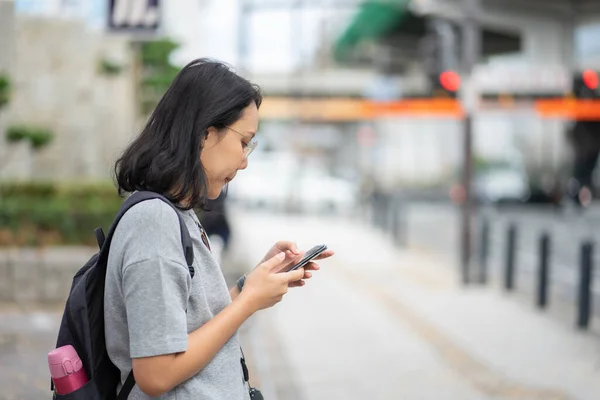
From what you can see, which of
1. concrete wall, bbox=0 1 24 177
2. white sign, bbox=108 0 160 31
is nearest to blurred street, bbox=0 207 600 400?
white sign, bbox=108 0 160 31

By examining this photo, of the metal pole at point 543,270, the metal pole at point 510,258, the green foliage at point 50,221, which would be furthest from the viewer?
the metal pole at point 510,258

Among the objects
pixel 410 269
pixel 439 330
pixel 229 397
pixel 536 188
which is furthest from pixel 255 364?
pixel 536 188

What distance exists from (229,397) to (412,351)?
6678mm

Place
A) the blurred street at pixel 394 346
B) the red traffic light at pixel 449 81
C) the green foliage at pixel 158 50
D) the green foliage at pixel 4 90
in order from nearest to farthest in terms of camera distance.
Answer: the blurred street at pixel 394 346
the green foliage at pixel 4 90
the red traffic light at pixel 449 81
the green foliage at pixel 158 50

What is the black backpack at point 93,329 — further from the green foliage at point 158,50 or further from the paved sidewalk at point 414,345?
the green foliage at point 158,50

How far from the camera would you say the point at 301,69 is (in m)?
41.6

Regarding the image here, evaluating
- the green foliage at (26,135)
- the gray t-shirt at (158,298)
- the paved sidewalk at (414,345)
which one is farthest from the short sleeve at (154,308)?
the green foliage at (26,135)

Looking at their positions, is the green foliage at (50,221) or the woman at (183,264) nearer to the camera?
the woman at (183,264)

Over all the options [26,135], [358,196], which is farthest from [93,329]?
[358,196]

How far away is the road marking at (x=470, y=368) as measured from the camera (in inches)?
273

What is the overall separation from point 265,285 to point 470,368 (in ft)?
19.7

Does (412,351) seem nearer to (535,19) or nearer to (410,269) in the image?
(410,269)

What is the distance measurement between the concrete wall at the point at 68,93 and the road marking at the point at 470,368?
8.70 metres

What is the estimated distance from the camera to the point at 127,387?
2.11 metres
